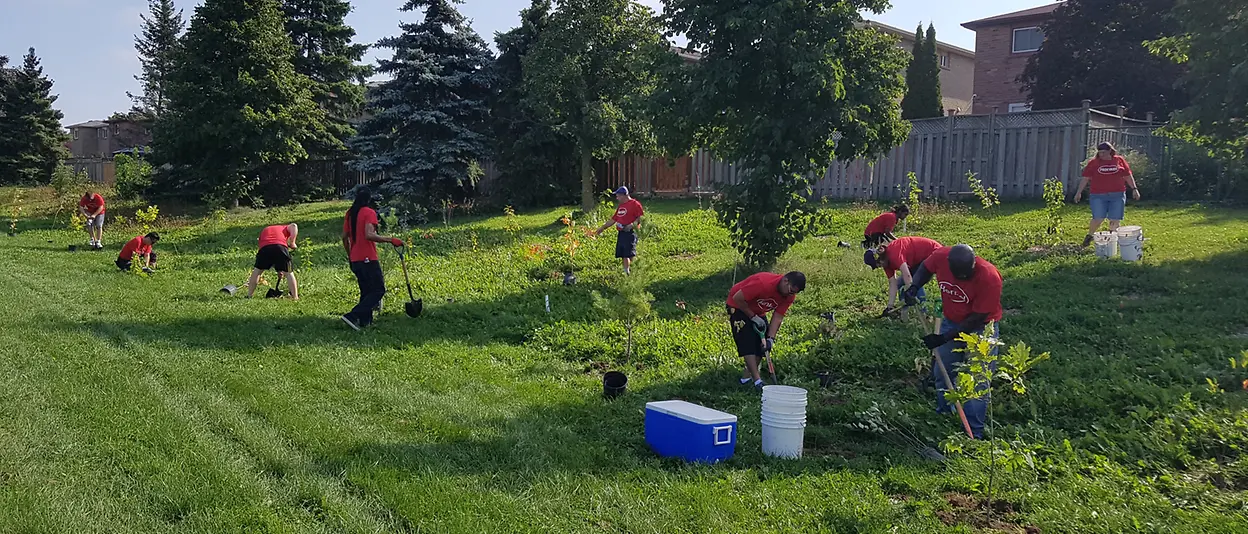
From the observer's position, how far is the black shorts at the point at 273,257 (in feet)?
34.7

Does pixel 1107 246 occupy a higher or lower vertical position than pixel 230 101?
lower

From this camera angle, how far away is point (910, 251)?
8078mm

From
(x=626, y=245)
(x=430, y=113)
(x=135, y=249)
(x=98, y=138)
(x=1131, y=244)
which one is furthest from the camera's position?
(x=98, y=138)

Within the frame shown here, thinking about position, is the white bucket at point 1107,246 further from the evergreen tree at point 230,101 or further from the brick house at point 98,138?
the brick house at point 98,138

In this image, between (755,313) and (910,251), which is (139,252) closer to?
(755,313)

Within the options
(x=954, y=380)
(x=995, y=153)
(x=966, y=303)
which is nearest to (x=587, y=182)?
(x=995, y=153)

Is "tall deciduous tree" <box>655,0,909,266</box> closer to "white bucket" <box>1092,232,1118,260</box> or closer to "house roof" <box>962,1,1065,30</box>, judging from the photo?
"white bucket" <box>1092,232,1118,260</box>

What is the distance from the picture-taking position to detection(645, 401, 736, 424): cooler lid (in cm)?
511

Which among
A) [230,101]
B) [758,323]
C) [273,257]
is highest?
[230,101]

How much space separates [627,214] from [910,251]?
4.60 metres

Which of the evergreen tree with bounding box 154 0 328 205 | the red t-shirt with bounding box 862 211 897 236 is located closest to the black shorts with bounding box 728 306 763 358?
the red t-shirt with bounding box 862 211 897 236

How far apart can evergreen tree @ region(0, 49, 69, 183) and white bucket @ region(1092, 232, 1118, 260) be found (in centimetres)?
3876

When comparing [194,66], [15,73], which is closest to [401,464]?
[194,66]

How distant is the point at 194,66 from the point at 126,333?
1545cm
